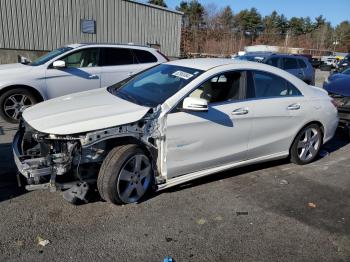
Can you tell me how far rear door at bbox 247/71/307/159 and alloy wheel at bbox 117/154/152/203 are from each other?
1.58 meters

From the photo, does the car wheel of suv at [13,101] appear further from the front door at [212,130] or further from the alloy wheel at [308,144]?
A: the alloy wheel at [308,144]

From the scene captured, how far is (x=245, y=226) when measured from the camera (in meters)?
3.87

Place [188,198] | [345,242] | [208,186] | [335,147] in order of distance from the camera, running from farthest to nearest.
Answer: [335,147]
[208,186]
[188,198]
[345,242]

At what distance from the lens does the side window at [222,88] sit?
15.0 feet

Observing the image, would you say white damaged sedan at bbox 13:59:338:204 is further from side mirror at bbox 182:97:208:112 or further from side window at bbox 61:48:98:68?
side window at bbox 61:48:98:68

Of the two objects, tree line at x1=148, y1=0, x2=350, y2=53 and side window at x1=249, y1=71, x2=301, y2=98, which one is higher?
tree line at x1=148, y1=0, x2=350, y2=53

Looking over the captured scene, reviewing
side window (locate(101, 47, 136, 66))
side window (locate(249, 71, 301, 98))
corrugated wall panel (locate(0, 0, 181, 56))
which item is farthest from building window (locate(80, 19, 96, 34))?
side window (locate(249, 71, 301, 98))

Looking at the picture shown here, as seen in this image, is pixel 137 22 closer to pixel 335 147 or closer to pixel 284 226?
pixel 335 147

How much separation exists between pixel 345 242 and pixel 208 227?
136 cm

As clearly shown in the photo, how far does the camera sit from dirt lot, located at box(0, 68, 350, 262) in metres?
3.33

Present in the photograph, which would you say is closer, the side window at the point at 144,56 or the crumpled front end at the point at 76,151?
the crumpled front end at the point at 76,151

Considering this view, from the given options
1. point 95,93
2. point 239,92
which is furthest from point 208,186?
point 95,93

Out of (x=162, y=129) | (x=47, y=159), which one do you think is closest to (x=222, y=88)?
(x=162, y=129)

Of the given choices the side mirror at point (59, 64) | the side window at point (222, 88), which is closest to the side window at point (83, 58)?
the side mirror at point (59, 64)
